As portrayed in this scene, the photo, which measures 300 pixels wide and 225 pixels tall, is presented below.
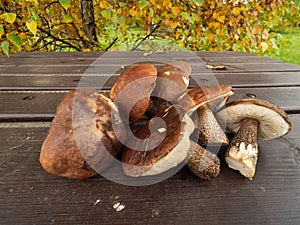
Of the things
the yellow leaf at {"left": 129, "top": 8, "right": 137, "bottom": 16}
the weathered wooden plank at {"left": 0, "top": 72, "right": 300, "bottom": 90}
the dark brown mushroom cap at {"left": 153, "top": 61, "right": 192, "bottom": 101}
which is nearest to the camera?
the dark brown mushroom cap at {"left": 153, "top": 61, "right": 192, "bottom": 101}

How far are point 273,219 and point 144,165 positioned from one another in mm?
309

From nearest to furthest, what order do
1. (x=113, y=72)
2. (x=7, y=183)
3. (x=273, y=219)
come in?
(x=273, y=219) → (x=7, y=183) → (x=113, y=72)

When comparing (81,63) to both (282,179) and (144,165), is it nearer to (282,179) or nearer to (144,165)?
(144,165)

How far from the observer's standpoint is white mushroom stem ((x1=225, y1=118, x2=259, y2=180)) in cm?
65

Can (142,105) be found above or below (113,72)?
above

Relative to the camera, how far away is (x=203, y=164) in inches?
25.3

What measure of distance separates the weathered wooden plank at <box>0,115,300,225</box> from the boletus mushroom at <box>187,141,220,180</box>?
2 centimetres

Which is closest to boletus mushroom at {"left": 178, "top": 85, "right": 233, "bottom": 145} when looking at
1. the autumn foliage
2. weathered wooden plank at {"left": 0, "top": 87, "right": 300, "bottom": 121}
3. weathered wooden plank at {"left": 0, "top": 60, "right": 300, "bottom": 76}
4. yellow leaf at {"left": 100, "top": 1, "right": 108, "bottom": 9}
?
weathered wooden plank at {"left": 0, "top": 87, "right": 300, "bottom": 121}

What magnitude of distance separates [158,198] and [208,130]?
245mm

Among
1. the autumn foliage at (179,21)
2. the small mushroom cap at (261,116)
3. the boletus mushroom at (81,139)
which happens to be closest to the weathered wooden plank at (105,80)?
the small mushroom cap at (261,116)

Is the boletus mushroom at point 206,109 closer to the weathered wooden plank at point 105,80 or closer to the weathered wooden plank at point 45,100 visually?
the weathered wooden plank at point 45,100

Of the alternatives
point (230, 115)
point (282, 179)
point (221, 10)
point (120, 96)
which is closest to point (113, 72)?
point (120, 96)

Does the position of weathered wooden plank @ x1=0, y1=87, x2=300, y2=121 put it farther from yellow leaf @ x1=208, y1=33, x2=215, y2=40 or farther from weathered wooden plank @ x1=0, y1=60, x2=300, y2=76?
yellow leaf @ x1=208, y1=33, x2=215, y2=40

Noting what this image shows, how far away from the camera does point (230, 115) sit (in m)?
0.78
